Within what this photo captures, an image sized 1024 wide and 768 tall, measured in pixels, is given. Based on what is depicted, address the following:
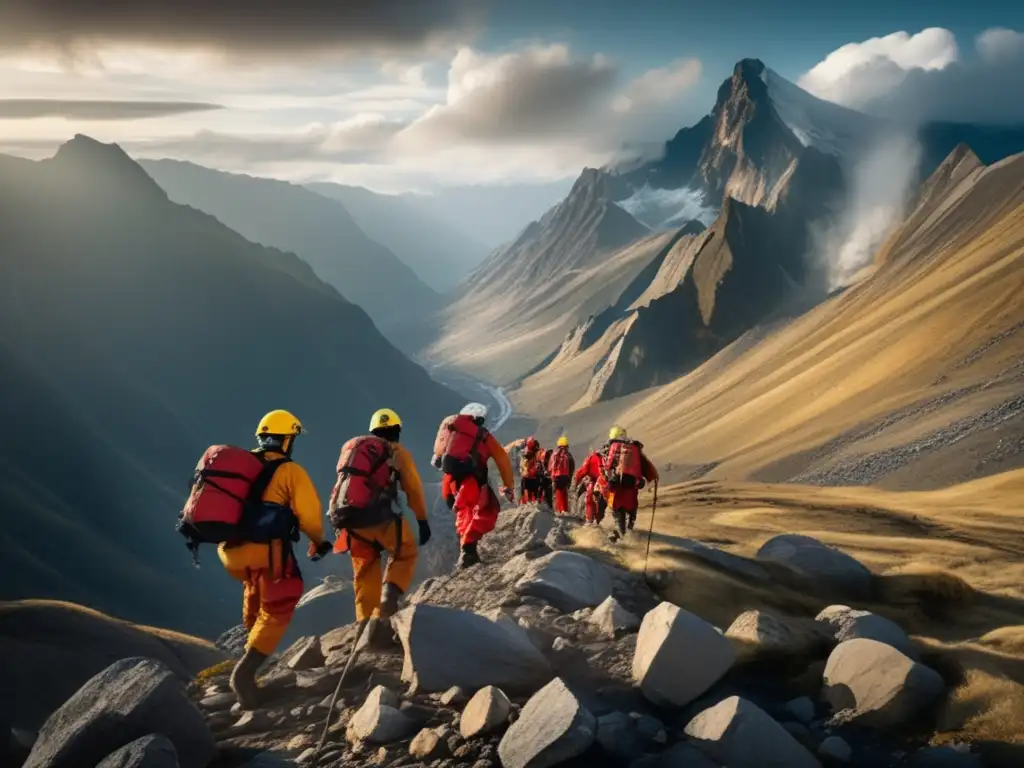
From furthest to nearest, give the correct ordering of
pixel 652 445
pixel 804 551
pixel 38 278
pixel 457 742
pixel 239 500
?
pixel 38 278
pixel 652 445
pixel 804 551
pixel 239 500
pixel 457 742

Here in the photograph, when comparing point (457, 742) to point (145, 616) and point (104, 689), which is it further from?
point (145, 616)

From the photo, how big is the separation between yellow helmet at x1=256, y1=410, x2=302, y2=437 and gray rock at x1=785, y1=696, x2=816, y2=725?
7.47 metres

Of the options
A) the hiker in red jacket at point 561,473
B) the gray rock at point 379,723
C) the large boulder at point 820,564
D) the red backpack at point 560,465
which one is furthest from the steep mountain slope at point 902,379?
the gray rock at point 379,723

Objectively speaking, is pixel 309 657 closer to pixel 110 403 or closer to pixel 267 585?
pixel 267 585

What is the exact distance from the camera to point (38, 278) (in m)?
166

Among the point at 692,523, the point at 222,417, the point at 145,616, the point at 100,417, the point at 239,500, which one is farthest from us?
the point at 222,417

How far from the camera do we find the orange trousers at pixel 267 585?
10.1 m

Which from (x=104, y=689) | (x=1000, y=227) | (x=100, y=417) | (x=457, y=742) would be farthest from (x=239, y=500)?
(x=100, y=417)

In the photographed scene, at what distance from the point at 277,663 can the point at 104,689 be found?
4485mm

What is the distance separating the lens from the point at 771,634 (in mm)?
10094

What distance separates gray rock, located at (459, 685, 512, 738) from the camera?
8.03 m

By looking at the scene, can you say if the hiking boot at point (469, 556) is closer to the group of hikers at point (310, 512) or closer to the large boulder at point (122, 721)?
the group of hikers at point (310, 512)

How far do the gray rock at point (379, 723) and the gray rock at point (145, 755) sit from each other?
1.92 m

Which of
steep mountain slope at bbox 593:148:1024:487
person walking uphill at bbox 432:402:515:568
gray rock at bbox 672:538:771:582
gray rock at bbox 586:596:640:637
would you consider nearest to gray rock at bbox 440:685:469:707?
gray rock at bbox 586:596:640:637
